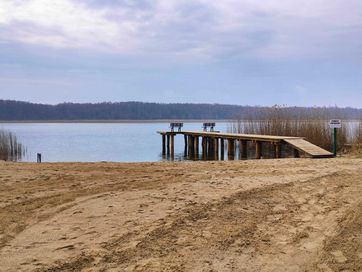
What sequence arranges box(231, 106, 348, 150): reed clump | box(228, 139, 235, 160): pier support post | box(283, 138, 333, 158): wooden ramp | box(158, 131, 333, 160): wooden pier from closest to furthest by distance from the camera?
box(283, 138, 333, 158): wooden ramp, box(158, 131, 333, 160): wooden pier, box(231, 106, 348, 150): reed clump, box(228, 139, 235, 160): pier support post

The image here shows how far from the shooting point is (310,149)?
15.9 meters

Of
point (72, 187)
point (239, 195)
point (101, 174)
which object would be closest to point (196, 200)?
point (239, 195)

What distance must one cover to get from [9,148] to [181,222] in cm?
2194

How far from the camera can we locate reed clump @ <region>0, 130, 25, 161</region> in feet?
83.5

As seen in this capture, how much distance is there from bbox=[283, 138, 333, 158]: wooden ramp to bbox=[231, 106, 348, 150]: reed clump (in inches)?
174

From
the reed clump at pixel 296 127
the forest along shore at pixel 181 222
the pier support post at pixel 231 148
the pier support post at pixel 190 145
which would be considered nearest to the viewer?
the forest along shore at pixel 181 222

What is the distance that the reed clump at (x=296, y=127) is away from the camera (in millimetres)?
22781

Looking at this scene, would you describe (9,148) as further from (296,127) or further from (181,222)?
(181,222)

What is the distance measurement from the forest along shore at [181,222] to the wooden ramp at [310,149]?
472 cm

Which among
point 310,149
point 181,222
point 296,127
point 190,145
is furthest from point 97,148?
point 181,222

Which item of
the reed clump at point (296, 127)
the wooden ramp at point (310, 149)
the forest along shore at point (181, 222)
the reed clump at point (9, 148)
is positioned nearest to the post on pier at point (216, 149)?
the reed clump at point (296, 127)

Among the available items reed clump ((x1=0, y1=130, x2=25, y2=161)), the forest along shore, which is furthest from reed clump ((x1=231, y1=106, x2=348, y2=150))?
the forest along shore

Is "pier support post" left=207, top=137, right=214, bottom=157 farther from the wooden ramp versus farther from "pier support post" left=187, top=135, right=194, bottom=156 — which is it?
the wooden ramp

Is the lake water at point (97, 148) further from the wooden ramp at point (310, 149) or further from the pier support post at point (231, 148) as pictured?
the wooden ramp at point (310, 149)
